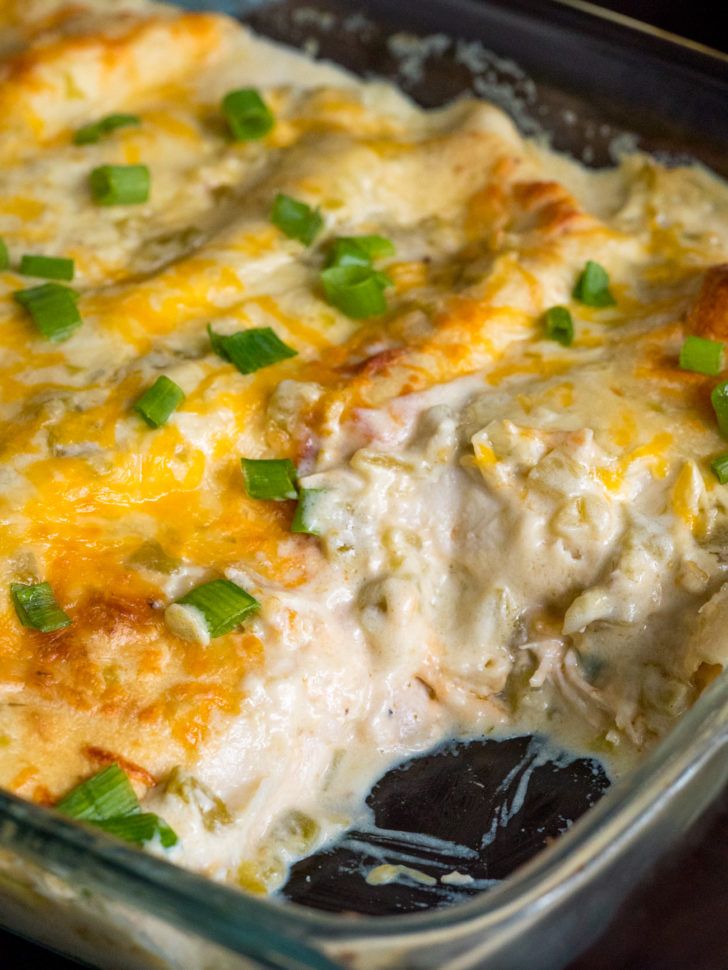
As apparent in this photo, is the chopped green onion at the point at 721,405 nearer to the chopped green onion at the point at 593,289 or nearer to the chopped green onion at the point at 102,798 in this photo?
the chopped green onion at the point at 593,289

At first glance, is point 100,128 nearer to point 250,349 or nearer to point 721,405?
point 250,349

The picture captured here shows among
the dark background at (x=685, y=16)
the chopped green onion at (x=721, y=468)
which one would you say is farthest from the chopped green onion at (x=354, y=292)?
the dark background at (x=685, y=16)

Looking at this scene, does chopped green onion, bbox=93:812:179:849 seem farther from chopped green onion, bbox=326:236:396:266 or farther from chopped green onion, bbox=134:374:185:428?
chopped green onion, bbox=326:236:396:266

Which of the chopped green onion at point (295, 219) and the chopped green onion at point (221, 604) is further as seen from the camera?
the chopped green onion at point (295, 219)

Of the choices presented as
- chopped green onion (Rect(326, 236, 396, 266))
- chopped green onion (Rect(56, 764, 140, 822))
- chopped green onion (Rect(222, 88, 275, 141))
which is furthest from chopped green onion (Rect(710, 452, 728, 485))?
chopped green onion (Rect(222, 88, 275, 141))

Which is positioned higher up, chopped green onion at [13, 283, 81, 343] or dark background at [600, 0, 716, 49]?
dark background at [600, 0, 716, 49]

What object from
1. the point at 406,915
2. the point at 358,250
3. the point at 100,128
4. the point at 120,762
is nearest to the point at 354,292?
the point at 358,250
